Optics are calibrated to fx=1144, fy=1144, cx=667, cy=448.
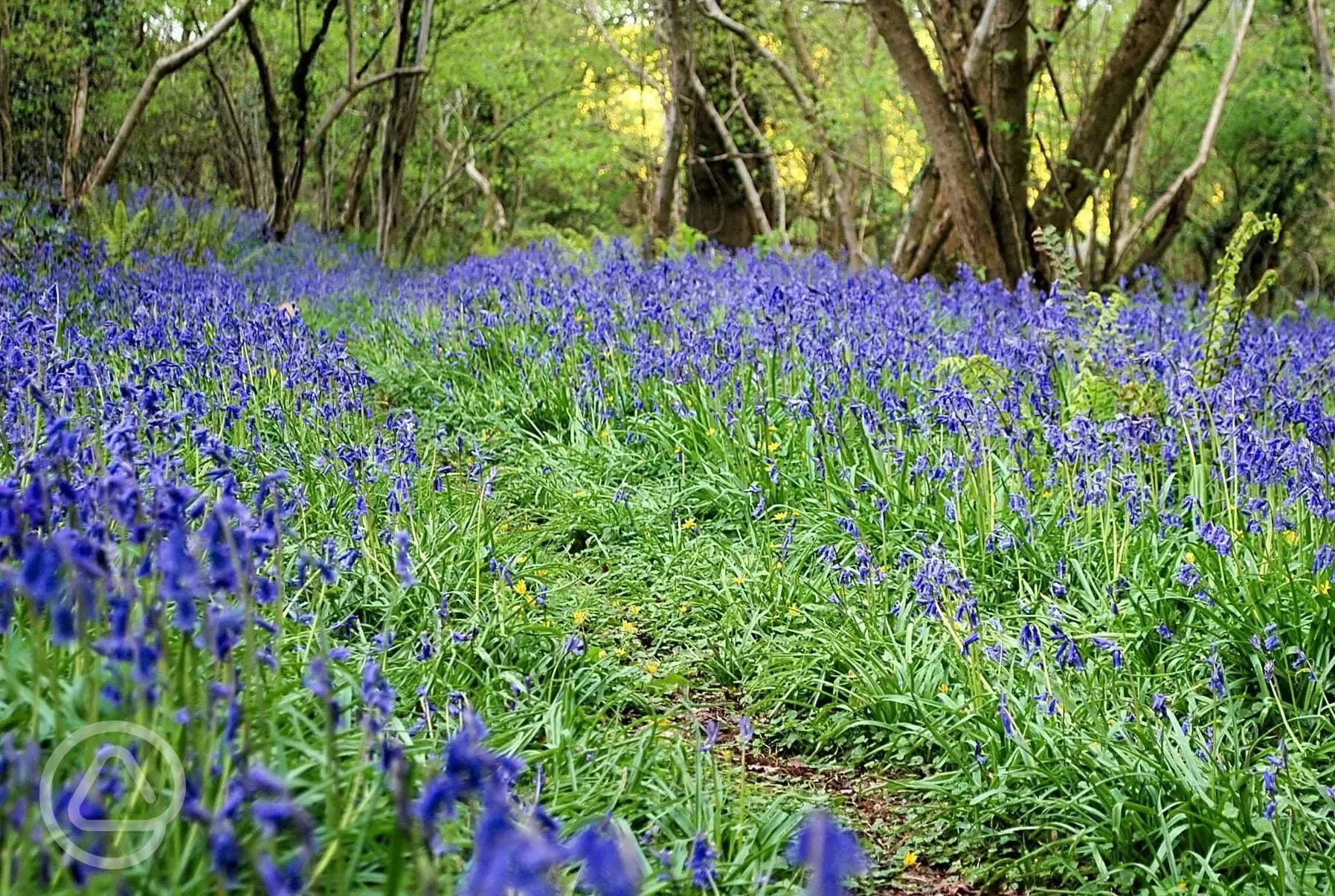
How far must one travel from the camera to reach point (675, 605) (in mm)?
4023

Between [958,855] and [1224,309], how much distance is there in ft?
11.8

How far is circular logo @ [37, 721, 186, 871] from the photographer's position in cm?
138

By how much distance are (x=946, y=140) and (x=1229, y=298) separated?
3.60 metres

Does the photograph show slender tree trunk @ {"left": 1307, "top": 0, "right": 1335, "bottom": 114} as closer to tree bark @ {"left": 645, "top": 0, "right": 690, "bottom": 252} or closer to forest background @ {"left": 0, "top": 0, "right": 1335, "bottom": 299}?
forest background @ {"left": 0, "top": 0, "right": 1335, "bottom": 299}

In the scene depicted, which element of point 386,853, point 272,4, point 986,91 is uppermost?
point 272,4

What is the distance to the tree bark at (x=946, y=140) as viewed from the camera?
26.6ft

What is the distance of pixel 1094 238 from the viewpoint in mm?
10062

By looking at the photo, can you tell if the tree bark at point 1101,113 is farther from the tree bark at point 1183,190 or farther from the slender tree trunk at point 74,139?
the slender tree trunk at point 74,139

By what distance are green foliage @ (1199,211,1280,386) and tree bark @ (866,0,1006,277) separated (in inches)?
125

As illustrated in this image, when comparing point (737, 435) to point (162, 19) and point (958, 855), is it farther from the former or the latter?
point (162, 19)

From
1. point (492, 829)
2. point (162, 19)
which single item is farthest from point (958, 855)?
point (162, 19)

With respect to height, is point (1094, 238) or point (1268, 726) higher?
point (1094, 238)

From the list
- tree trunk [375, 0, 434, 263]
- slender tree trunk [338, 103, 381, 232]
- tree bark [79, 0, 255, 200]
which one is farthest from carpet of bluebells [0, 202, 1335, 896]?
slender tree trunk [338, 103, 381, 232]

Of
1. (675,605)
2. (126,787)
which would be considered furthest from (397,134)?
(126,787)
